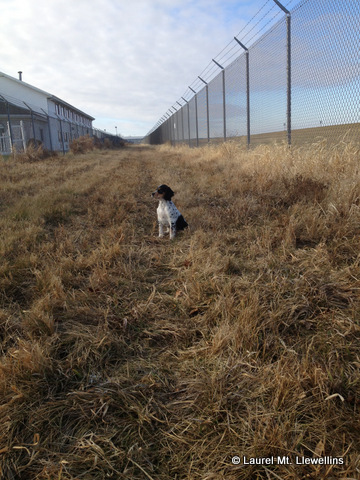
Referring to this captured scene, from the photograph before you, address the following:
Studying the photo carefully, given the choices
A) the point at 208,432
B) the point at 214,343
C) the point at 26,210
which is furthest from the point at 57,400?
the point at 26,210

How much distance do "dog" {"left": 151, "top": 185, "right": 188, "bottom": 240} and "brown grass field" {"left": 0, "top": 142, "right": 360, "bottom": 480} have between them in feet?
0.40

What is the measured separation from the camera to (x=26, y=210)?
4.32 meters

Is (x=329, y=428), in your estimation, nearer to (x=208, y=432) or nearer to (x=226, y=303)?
(x=208, y=432)

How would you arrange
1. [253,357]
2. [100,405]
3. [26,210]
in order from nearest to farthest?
[100,405] < [253,357] < [26,210]

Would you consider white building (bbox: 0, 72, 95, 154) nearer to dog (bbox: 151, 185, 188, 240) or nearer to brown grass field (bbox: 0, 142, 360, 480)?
dog (bbox: 151, 185, 188, 240)

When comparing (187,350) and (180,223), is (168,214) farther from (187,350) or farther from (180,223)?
(187,350)

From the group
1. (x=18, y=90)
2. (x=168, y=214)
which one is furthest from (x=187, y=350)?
(x=18, y=90)

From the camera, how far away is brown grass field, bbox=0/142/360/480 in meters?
1.19

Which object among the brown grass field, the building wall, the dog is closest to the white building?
the building wall

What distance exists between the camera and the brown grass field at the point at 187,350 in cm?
119

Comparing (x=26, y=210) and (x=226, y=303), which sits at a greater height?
(x=26, y=210)

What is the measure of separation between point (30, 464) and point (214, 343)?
3.24ft

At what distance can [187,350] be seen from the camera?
176 centimetres

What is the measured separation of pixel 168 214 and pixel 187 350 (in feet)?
6.60
